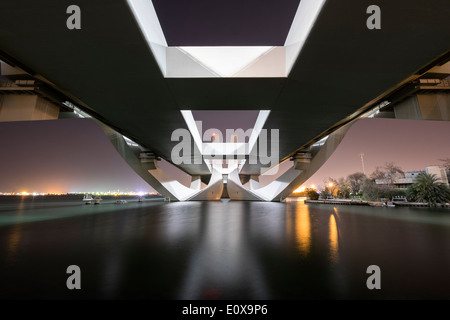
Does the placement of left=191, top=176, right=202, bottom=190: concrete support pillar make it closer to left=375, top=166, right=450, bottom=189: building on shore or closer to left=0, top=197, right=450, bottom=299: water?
left=375, top=166, right=450, bottom=189: building on shore

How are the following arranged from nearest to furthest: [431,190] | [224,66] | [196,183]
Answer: [224,66] → [431,190] → [196,183]

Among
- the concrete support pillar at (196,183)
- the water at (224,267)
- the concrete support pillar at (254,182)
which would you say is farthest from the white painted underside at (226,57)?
the concrete support pillar at (196,183)

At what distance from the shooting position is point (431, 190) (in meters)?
18.0

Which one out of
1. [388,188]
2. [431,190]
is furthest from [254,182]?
[431,190]

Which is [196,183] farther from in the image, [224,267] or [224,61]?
[224,267]

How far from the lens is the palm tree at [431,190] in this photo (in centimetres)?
1773

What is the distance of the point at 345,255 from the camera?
3.78 m

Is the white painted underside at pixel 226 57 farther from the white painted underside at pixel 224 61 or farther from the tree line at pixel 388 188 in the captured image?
the tree line at pixel 388 188

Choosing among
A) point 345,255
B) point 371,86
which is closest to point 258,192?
point 371,86

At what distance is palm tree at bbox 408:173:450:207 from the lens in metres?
17.7

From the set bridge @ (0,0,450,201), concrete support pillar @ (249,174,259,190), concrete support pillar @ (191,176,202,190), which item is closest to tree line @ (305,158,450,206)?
concrete support pillar @ (249,174,259,190)
